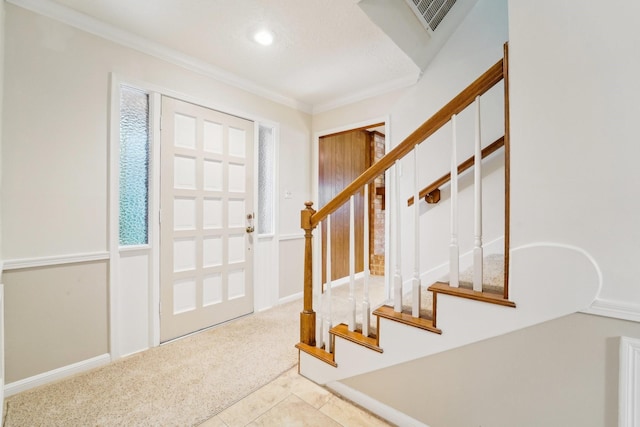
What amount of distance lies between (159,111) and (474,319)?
8.38 feet

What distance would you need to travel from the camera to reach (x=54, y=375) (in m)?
1.75

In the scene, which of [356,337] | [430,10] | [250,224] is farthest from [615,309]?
[250,224]

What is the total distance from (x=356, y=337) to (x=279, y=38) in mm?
2187

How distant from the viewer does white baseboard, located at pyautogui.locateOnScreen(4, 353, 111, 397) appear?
5.30ft

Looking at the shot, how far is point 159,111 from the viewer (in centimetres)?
220

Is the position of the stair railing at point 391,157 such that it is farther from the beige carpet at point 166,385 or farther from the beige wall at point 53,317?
the beige wall at point 53,317

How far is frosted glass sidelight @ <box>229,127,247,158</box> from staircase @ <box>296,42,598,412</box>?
1306 mm

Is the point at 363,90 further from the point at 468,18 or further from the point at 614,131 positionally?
the point at 614,131

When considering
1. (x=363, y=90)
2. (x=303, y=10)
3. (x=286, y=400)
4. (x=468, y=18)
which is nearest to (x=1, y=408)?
(x=286, y=400)

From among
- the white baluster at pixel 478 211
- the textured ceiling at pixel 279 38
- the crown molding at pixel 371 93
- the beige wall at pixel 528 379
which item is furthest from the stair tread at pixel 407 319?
the crown molding at pixel 371 93

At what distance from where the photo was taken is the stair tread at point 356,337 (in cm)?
145

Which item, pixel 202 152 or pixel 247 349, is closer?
pixel 247 349

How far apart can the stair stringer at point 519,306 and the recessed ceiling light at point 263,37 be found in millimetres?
2126

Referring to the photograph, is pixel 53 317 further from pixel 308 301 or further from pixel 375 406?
pixel 375 406
